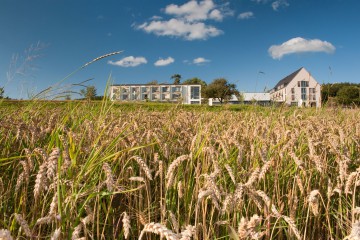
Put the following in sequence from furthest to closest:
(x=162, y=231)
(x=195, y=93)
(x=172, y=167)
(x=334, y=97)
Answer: (x=195, y=93) → (x=334, y=97) → (x=172, y=167) → (x=162, y=231)

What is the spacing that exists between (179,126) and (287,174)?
1.44 metres

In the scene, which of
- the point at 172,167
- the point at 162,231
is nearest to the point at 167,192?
the point at 172,167

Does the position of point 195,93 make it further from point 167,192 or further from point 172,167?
point 172,167

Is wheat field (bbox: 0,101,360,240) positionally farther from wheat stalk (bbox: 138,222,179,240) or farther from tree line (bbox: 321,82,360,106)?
tree line (bbox: 321,82,360,106)

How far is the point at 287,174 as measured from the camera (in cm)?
220

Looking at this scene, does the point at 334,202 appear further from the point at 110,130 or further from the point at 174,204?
the point at 110,130

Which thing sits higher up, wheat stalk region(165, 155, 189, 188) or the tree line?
the tree line

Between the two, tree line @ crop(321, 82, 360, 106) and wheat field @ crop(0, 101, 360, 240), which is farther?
tree line @ crop(321, 82, 360, 106)

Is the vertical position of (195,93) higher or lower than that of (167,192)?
higher

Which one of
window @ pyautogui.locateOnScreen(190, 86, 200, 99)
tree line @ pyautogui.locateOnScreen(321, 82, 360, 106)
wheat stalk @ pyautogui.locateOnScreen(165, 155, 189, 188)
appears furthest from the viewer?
window @ pyautogui.locateOnScreen(190, 86, 200, 99)

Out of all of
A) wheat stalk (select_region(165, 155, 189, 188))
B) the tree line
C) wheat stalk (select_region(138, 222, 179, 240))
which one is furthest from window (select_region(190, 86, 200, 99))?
wheat stalk (select_region(138, 222, 179, 240))

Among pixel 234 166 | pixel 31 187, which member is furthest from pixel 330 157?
pixel 31 187

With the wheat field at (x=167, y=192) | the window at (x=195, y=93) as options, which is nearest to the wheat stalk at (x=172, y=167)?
the wheat field at (x=167, y=192)

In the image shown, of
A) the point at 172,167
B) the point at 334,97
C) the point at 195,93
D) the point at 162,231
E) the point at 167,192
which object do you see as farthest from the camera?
the point at 195,93
